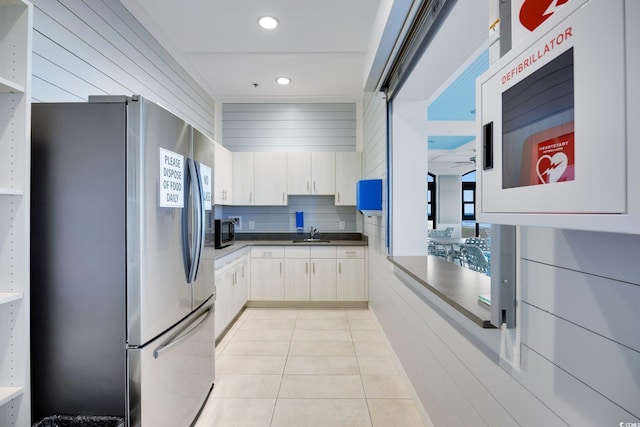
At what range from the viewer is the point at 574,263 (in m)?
0.78

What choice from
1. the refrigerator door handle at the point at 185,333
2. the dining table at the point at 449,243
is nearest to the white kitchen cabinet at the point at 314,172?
the refrigerator door handle at the point at 185,333

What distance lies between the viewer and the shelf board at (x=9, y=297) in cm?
116

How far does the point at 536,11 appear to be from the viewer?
29.2 inches

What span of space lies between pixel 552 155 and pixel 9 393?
6.57 feet

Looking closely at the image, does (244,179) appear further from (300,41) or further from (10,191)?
(10,191)

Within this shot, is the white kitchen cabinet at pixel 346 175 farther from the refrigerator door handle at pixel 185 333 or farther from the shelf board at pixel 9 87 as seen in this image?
the shelf board at pixel 9 87

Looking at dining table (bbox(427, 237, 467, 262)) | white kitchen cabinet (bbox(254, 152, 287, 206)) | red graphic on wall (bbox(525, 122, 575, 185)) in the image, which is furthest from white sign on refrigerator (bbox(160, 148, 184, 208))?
dining table (bbox(427, 237, 467, 262))

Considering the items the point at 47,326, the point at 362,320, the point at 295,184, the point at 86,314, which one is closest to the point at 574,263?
the point at 86,314

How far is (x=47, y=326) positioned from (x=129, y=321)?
0.41 m

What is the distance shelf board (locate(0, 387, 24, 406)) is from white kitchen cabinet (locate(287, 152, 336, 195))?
357 centimetres

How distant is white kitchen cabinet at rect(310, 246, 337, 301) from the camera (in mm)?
4258

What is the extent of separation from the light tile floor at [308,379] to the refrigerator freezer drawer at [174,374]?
26cm

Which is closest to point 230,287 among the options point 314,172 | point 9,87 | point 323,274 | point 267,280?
point 267,280

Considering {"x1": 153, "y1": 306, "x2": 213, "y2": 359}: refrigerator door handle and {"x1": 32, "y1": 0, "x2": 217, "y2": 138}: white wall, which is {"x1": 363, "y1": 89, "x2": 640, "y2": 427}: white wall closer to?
{"x1": 153, "y1": 306, "x2": 213, "y2": 359}: refrigerator door handle
